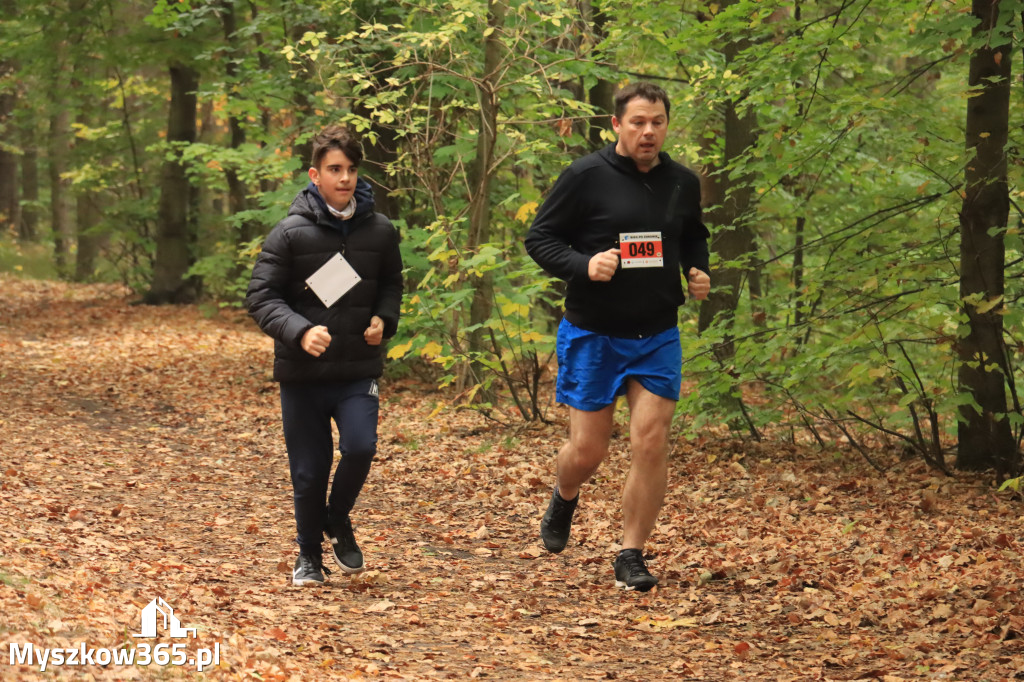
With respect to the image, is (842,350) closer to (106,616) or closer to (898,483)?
(898,483)

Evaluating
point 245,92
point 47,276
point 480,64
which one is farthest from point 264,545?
point 47,276

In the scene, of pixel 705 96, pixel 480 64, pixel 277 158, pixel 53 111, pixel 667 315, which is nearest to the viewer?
pixel 667 315

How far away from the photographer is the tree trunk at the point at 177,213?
20.2m

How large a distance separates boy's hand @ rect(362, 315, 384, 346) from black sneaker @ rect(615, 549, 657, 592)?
5.39ft

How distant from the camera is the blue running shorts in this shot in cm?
510

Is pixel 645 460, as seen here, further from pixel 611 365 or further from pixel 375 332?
pixel 375 332

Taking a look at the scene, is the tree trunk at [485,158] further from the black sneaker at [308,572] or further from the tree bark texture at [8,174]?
the tree bark texture at [8,174]

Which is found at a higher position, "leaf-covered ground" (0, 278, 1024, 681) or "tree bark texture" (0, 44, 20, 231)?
"tree bark texture" (0, 44, 20, 231)

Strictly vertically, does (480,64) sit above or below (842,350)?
above

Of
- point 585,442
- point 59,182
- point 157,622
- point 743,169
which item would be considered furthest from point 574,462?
point 59,182

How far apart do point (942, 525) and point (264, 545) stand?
13.0 feet

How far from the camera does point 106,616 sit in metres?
3.99

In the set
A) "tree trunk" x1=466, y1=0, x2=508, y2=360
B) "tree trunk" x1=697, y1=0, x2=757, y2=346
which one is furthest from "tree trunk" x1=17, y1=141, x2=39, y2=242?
"tree trunk" x1=697, y1=0, x2=757, y2=346

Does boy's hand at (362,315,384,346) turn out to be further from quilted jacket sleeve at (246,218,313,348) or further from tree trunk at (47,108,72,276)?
tree trunk at (47,108,72,276)
